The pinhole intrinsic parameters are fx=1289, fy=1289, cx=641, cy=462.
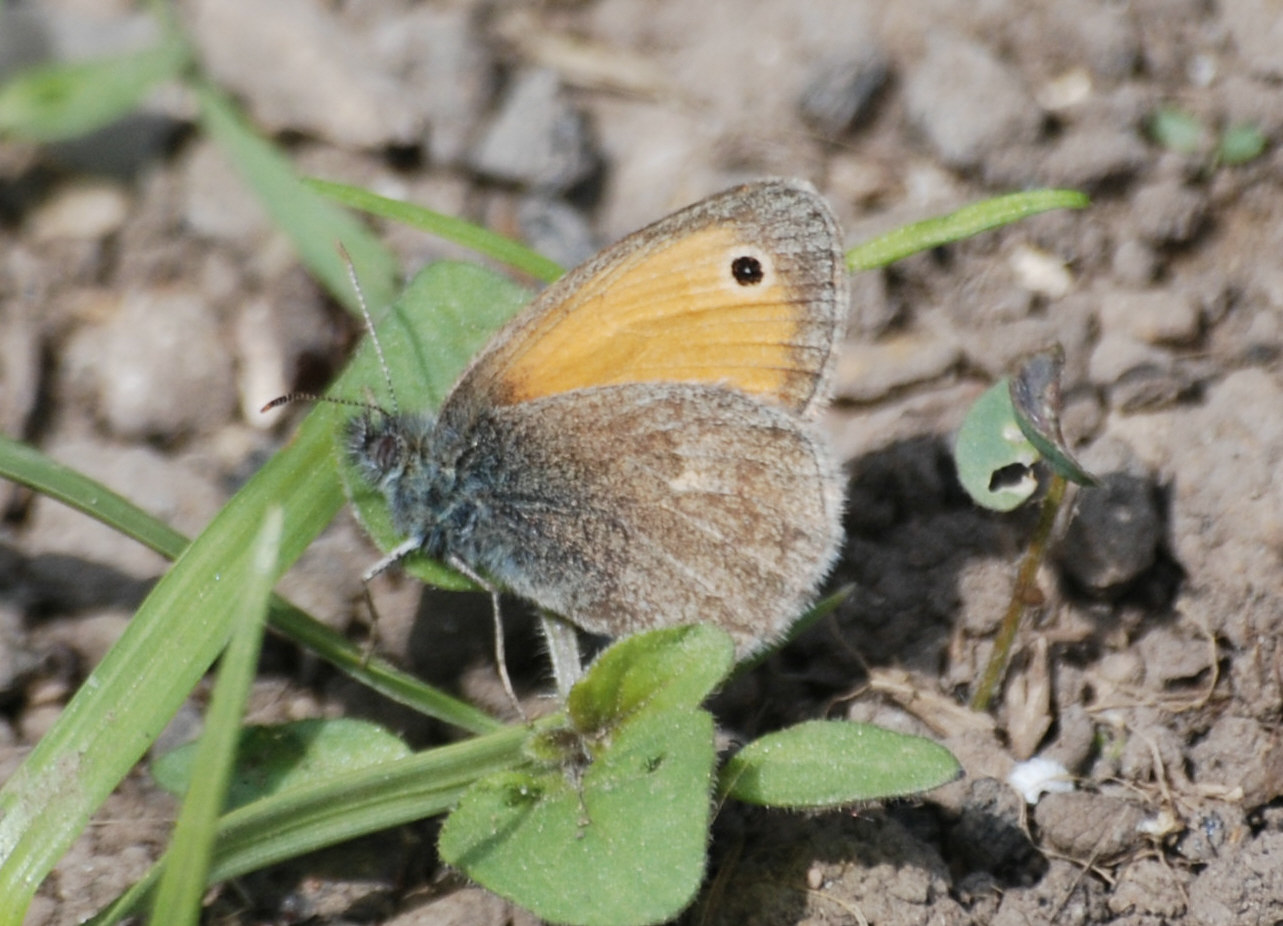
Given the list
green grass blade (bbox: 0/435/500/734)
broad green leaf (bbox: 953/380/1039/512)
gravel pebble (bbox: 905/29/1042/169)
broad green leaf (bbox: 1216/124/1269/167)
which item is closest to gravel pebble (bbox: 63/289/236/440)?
green grass blade (bbox: 0/435/500/734)

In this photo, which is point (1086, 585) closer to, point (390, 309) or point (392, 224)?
Result: point (390, 309)

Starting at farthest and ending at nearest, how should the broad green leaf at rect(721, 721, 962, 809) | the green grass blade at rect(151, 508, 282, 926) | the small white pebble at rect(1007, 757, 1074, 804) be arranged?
the small white pebble at rect(1007, 757, 1074, 804)
the broad green leaf at rect(721, 721, 962, 809)
the green grass blade at rect(151, 508, 282, 926)

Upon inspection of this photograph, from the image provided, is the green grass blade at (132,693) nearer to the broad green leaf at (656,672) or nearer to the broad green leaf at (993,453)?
the broad green leaf at (656,672)

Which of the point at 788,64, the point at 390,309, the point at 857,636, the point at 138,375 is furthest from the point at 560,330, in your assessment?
the point at 788,64

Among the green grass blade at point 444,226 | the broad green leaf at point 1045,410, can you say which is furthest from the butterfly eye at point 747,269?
the broad green leaf at point 1045,410

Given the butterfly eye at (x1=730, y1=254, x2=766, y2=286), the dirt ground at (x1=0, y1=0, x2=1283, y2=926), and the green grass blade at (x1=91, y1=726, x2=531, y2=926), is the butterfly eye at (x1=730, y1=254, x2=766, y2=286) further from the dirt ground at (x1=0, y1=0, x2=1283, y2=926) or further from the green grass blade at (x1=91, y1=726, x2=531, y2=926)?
the green grass blade at (x1=91, y1=726, x2=531, y2=926)

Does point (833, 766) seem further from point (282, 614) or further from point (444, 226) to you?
point (444, 226)
